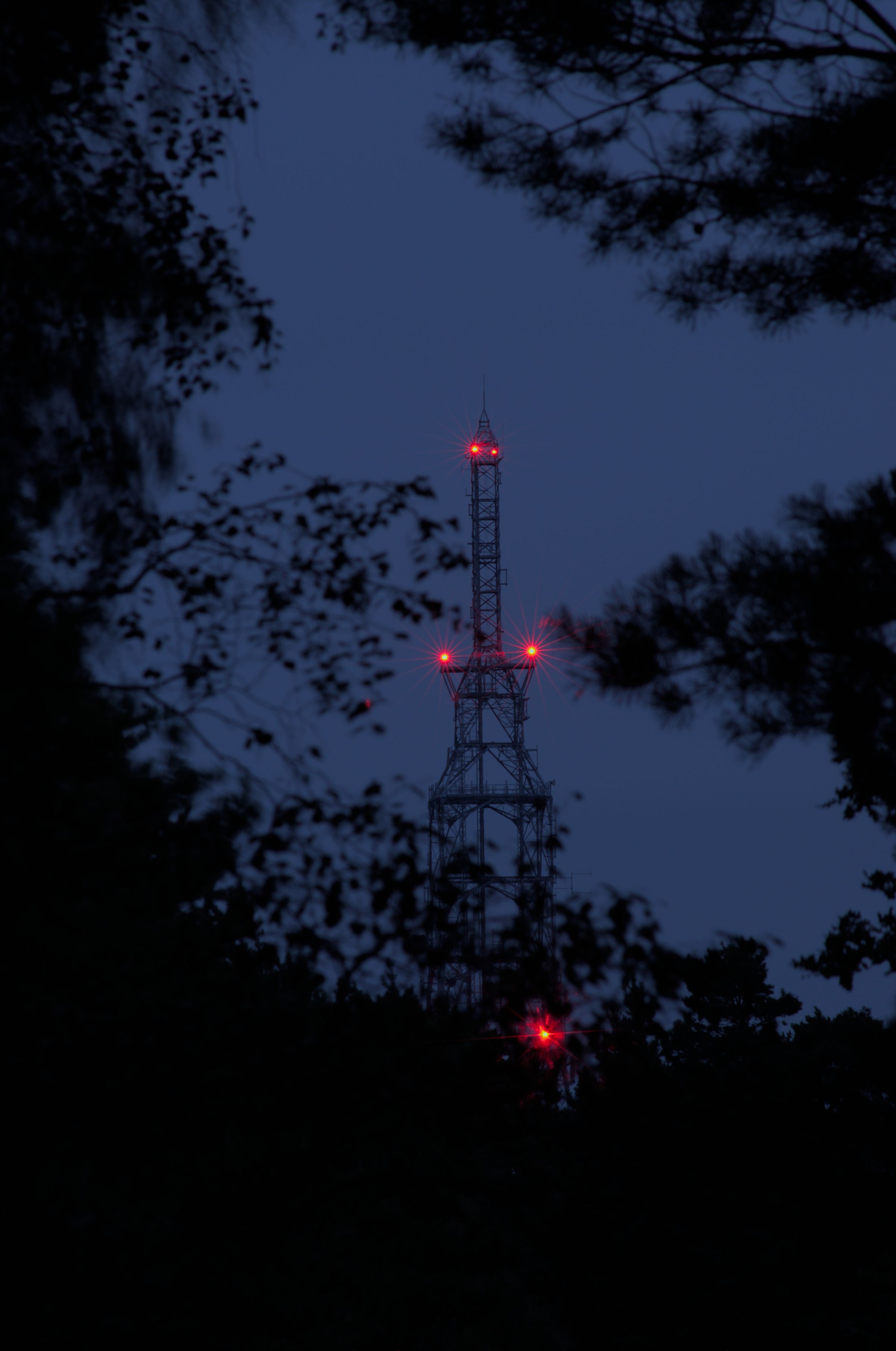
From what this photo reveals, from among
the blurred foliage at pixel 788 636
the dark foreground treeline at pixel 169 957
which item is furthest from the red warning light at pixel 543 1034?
the blurred foliage at pixel 788 636

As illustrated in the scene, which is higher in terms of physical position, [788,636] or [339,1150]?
[788,636]

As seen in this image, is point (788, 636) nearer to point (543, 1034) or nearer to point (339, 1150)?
point (543, 1034)

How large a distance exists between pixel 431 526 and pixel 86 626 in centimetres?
175

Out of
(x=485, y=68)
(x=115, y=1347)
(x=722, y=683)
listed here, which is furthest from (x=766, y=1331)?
(x=485, y=68)

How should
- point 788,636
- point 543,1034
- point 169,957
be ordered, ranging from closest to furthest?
point 788,636, point 543,1034, point 169,957

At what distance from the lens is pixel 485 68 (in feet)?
18.5

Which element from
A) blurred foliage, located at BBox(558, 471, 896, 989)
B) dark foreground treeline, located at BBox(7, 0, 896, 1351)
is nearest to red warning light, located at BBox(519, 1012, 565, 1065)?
dark foreground treeline, located at BBox(7, 0, 896, 1351)

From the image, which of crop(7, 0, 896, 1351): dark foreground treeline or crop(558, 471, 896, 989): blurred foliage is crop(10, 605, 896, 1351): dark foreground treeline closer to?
crop(7, 0, 896, 1351): dark foreground treeline

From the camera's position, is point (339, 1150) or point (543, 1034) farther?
point (339, 1150)

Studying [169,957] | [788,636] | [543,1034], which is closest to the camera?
[788,636]

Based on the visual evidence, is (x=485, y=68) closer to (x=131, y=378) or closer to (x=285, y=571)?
(x=131, y=378)

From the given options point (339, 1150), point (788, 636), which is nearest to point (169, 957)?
point (339, 1150)

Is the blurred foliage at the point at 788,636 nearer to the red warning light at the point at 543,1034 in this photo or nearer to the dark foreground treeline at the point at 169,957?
the dark foreground treeline at the point at 169,957

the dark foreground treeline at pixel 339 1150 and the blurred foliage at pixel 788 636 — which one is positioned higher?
the blurred foliage at pixel 788 636
